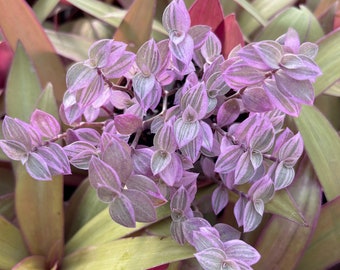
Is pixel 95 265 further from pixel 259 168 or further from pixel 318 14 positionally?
pixel 318 14

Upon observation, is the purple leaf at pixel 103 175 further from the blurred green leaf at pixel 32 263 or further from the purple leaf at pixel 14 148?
the blurred green leaf at pixel 32 263

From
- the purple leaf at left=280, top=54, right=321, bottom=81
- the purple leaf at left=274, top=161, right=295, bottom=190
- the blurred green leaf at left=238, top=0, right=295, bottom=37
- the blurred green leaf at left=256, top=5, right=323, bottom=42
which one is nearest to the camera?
the purple leaf at left=280, top=54, right=321, bottom=81

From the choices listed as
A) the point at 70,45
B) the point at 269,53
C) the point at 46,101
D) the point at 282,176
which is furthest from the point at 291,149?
the point at 70,45

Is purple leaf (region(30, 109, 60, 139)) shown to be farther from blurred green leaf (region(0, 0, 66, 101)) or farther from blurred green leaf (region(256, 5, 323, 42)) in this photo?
blurred green leaf (region(256, 5, 323, 42))

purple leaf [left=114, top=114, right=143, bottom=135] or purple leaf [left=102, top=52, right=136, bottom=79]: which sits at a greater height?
purple leaf [left=102, top=52, right=136, bottom=79]

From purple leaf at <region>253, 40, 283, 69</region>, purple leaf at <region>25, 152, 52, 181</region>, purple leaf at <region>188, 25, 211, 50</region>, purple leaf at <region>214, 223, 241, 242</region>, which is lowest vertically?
purple leaf at <region>25, 152, 52, 181</region>

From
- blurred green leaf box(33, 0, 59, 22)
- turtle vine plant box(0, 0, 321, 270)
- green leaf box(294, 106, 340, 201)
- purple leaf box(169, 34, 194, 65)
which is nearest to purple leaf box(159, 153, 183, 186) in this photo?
turtle vine plant box(0, 0, 321, 270)
